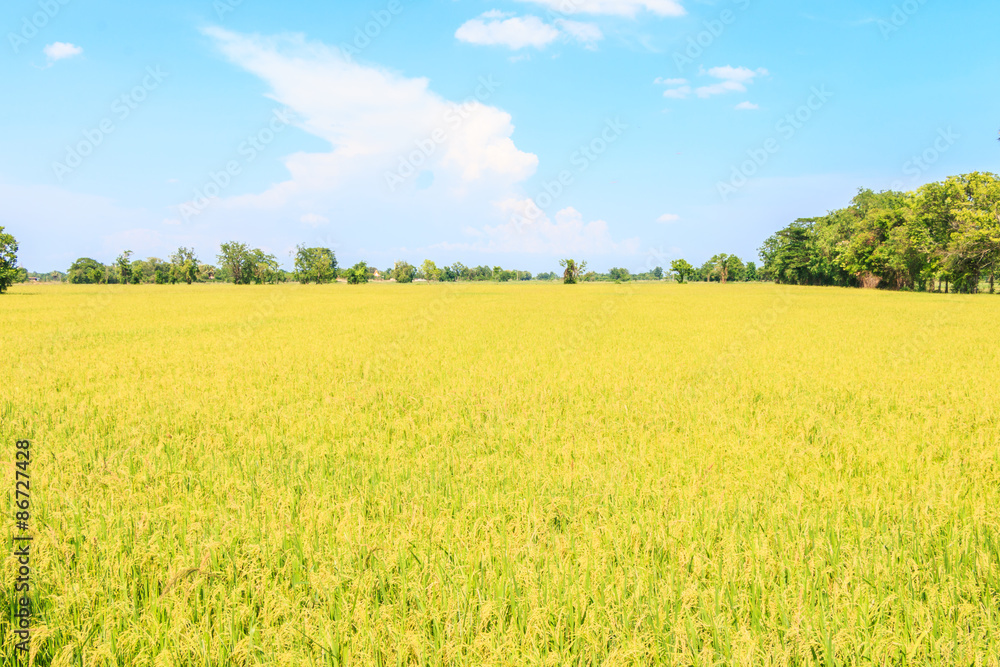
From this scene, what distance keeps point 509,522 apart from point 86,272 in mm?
213410

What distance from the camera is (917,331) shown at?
804 inches

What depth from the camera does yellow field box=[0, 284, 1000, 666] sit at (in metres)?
2.74

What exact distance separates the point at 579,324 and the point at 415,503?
21.1 metres

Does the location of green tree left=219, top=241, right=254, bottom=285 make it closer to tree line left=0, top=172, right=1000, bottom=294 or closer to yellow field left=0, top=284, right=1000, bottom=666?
tree line left=0, top=172, right=1000, bottom=294

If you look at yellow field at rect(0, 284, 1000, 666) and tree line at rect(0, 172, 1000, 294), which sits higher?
tree line at rect(0, 172, 1000, 294)

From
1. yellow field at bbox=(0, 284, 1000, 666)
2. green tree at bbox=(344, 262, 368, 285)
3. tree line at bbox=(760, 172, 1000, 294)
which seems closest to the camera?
yellow field at bbox=(0, 284, 1000, 666)

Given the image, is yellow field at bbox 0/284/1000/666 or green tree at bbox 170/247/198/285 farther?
green tree at bbox 170/247/198/285

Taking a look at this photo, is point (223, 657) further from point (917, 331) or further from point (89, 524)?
Result: point (917, 331)

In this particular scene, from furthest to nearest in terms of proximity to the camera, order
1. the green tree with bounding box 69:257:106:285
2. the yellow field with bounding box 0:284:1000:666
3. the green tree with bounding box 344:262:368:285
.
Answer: the green tree with bounding box 69:257:106:285, the green tree with bounding box 344:262:368:285, the yellow field with bounding box 0:284:1000:666

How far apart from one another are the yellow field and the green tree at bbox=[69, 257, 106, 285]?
196164 mm

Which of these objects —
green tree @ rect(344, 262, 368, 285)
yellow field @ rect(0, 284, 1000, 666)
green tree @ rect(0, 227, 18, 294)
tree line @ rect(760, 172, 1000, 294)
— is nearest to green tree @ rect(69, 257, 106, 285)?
green tree @ rect(344, 262, 368, 285)

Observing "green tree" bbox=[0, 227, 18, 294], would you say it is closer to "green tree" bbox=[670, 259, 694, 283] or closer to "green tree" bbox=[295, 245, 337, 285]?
"green tree" bbox=[295, 245, 337, 285]

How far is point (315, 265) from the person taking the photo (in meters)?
153

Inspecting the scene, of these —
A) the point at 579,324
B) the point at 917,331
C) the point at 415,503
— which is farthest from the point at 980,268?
the point at 415,503
